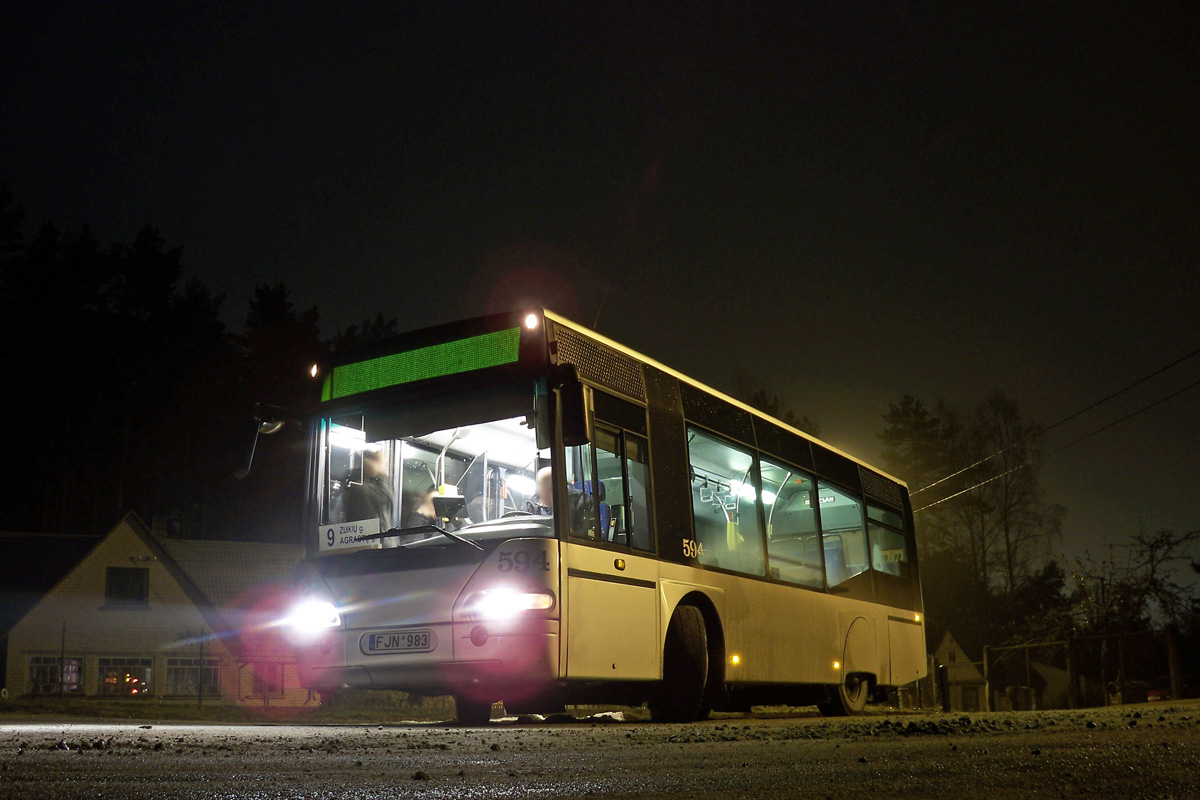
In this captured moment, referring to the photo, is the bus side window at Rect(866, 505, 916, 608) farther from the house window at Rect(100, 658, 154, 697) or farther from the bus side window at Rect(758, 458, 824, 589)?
the house window at Rect(100, 658, 154, 697)

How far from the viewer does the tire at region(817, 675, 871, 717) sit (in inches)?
573

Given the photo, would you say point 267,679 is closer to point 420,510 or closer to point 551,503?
point 420,510

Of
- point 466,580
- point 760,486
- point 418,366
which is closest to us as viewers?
point 466,580

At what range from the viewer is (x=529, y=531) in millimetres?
9344

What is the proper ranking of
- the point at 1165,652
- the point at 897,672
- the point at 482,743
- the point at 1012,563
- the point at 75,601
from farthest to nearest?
1. the point at 1012,563
2. the point at 75,601
3. the point at 1165,652
4. the point at 897,672
5. the point at 482,743

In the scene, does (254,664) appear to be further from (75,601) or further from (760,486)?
(760,486)

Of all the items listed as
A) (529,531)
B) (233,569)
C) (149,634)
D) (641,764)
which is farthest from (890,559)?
(233,569)

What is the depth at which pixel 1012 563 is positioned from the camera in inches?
2195

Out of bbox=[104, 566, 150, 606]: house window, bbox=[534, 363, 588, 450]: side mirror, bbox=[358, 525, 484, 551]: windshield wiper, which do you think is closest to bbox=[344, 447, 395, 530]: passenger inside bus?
bbox=[358, 525, 484, 551]: windshield wiper

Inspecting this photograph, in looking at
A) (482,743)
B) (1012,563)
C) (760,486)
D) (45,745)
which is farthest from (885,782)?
(1012,563)

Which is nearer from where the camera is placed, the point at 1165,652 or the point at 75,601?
the point at 1165,652

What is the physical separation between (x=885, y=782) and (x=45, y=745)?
5.99 meters

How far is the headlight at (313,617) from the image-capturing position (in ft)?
33.0

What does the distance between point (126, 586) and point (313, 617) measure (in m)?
41.5
